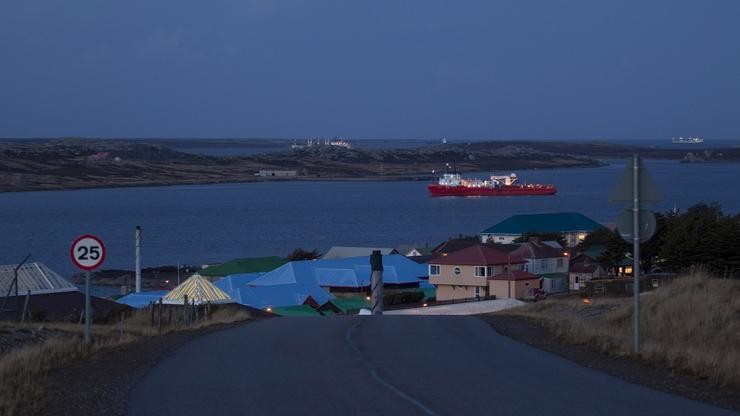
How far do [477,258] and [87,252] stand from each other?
31162mm

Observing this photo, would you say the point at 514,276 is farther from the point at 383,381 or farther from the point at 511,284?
the point at 383,381

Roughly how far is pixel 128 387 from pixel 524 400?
387 centimetres

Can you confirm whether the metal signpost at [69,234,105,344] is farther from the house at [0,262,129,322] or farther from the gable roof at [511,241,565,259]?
the gable roof at [511,241,565,259]

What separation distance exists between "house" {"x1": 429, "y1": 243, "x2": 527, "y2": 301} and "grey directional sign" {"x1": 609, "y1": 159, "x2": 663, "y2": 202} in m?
31.2

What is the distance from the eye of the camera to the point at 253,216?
109 metres

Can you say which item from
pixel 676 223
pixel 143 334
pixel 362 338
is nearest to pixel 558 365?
pixel 362 338

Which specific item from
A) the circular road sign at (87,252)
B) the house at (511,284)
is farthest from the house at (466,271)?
the circular road sign at (87,252)

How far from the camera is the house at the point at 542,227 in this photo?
6750cm

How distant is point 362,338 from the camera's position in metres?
14.3

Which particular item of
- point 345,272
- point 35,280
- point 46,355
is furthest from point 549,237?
point 46,355

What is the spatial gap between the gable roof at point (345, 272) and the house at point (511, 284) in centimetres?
714

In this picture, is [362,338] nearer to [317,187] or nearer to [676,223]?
Result: [676,223]

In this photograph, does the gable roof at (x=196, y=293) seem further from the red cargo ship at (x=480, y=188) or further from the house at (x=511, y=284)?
the red cargo ship at (x=480, y=188)

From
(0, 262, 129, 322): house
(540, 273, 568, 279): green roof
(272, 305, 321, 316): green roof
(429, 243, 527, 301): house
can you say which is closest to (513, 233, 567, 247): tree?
(540, 273, 568, 279): green roof
